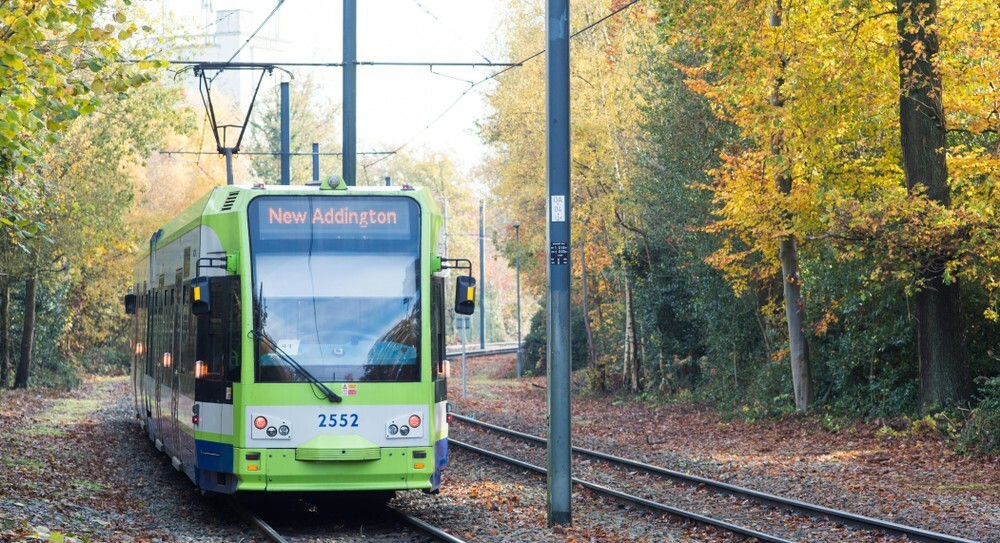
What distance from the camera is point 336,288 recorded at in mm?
11828

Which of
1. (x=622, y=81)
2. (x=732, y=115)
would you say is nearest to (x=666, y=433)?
(x=732, y=115)

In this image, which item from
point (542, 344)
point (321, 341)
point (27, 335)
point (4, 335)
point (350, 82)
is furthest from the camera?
point (542, 344)

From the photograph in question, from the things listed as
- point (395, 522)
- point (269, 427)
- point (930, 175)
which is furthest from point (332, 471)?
point (930, 175)

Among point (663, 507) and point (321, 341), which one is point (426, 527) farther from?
point (663, 507)

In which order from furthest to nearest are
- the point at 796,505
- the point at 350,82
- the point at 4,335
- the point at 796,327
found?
the point at 4,335 → the point at 796,327 → the point at 350,82 → the point at 796,505

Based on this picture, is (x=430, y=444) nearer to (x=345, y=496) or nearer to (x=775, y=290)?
(x=345, y=496)

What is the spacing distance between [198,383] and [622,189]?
21132mm

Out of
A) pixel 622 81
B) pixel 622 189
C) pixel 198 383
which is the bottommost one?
pixel 198 383

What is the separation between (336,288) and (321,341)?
1.79ft

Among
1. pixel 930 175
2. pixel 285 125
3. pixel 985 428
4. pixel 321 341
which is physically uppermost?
pixel 285 125

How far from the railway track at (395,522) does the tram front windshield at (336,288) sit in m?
1.48

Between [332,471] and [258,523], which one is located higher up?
[332,471]

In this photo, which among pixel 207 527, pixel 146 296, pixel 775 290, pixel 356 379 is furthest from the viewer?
pixel 775 290

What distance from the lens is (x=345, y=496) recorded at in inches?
564
